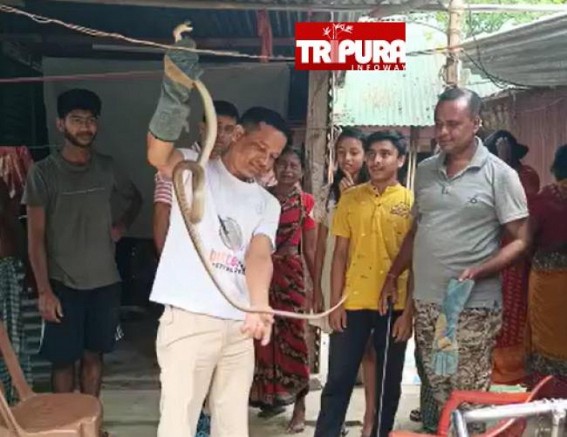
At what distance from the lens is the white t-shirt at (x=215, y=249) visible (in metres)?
2.71

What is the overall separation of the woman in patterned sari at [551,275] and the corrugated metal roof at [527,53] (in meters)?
0.59

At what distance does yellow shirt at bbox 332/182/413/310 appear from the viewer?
3.75 m

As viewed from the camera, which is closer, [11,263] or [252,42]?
[11,263]

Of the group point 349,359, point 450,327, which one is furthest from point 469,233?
point 349,359

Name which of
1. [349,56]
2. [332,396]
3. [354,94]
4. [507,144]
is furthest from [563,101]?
[354,94]

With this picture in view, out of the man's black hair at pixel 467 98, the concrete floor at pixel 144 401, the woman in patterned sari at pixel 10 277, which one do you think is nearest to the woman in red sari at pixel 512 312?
the concrete floor at pixel 144 401

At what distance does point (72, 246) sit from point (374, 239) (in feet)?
4.87

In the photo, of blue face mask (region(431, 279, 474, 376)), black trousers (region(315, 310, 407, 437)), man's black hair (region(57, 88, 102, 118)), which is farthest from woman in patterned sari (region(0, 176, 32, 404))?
blue face mask (region(431, 279, 474, 376))

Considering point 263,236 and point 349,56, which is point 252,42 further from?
point 263,236

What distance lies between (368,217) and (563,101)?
292 centimetres

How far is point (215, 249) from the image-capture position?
2748 mm

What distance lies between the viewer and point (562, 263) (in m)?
4.04

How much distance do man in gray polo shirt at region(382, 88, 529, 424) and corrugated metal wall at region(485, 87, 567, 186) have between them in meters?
2.99

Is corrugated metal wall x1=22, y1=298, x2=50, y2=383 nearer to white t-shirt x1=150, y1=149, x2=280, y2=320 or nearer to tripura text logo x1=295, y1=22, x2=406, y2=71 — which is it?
tripura text logo x1=295, y1=22, x2=406, y2=71
